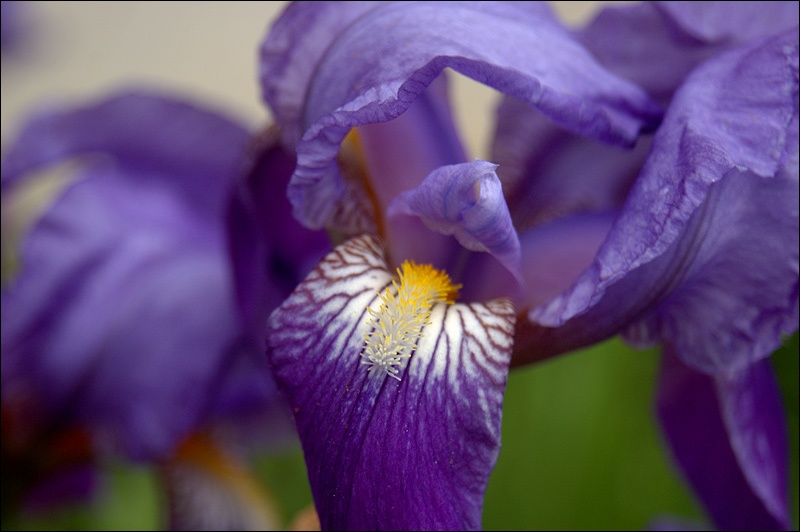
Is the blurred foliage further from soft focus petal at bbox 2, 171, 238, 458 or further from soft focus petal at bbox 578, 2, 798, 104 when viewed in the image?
soft focus petal at bbox 578, 2, 798, 104

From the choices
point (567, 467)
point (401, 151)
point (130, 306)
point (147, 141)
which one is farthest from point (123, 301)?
point (567, 467)

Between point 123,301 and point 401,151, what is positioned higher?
point 401,151

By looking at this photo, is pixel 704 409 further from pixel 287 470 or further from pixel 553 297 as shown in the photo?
pixel 287 470

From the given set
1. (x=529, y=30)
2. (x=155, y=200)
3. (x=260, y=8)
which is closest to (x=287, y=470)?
(x=155, y=200)

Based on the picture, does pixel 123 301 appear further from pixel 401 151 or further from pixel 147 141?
pixel 401 151

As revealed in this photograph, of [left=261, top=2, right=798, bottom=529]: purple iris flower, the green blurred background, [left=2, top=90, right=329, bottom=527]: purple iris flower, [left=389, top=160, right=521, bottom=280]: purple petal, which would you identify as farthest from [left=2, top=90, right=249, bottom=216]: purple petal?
[left=389, top=160, right=521, bottom=280]: purple petal

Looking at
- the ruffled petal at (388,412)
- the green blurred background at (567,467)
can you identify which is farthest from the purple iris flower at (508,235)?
the green blurred background at (567,467)

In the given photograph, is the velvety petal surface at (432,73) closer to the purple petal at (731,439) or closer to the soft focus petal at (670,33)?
the soft focus petal at (670,33)
